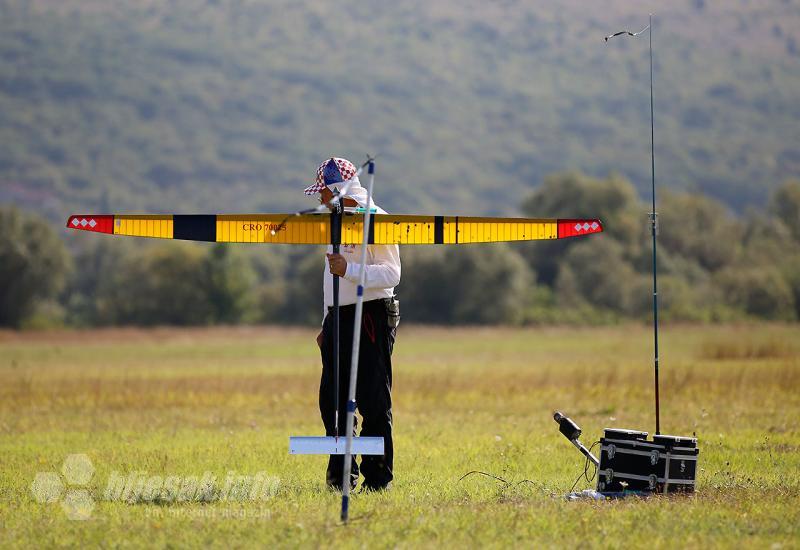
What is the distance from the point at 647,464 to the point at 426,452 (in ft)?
14.4

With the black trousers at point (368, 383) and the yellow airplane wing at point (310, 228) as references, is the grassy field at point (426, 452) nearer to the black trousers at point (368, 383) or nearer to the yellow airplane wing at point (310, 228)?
the black trousers at point (368, 383)

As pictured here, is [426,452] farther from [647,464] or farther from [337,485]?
[647,464]

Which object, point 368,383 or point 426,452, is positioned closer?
point 368,383

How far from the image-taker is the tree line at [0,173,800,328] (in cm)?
9806

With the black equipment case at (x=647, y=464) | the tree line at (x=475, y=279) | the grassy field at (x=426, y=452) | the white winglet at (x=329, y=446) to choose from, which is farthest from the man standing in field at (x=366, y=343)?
the tree line at (x=475, y=279)

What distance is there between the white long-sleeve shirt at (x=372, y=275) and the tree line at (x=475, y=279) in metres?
77.6

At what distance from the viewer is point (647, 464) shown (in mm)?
11094

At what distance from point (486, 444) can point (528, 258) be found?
105m

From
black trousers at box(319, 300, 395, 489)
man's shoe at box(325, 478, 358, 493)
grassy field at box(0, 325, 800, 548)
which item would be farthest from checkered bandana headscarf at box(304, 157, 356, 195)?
grassy field at box(0, 325, 800, 548)

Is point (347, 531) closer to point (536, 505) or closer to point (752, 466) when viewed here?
point (536, 505)

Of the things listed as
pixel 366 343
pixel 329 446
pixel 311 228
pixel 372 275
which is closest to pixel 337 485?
pixel 329 446

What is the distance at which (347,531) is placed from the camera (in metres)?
9.05

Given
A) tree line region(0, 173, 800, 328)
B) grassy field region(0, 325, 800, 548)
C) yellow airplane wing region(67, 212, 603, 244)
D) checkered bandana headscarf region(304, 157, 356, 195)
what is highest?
tree line region(0, 173, 800, 328)

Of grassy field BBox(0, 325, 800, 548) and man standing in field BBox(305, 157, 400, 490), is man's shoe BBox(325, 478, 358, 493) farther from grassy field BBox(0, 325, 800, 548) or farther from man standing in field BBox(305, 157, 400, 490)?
grassy field BBox(0, 325, 800, 548)
